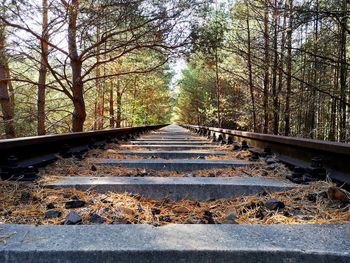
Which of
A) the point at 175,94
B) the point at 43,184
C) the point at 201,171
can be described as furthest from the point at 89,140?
the point at 175,94

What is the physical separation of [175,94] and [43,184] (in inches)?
3230

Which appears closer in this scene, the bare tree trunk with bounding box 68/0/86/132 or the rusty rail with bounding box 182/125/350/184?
the rusty rail with bounding box 182/125/350/184

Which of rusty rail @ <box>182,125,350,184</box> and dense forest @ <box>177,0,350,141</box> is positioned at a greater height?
dense forest @ <box>177,0,350,141</box>

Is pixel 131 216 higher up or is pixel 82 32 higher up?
pixel 82 32

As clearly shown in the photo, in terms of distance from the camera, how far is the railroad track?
1.34 metres

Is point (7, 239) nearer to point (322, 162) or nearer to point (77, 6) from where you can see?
point (322, 162)

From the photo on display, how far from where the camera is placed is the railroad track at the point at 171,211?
1.34 meters

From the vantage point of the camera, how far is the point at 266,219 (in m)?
1.98

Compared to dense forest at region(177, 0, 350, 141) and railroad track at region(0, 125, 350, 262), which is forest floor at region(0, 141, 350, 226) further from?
dense forest at region(177, 0, 350, 141)

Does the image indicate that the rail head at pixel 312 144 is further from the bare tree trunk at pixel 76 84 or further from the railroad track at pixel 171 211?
the bare tree trunk at pixel 76 84

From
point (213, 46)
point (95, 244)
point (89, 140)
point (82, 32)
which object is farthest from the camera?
point (213, 46)

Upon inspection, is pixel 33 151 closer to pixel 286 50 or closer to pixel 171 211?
pixel 171 211

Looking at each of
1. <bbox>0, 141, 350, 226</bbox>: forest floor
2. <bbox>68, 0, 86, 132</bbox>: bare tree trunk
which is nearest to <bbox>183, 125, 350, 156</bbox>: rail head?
<bbox>0, 141, 350, 226</bbox>: forest floor

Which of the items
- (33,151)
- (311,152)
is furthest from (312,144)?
(33,151)
